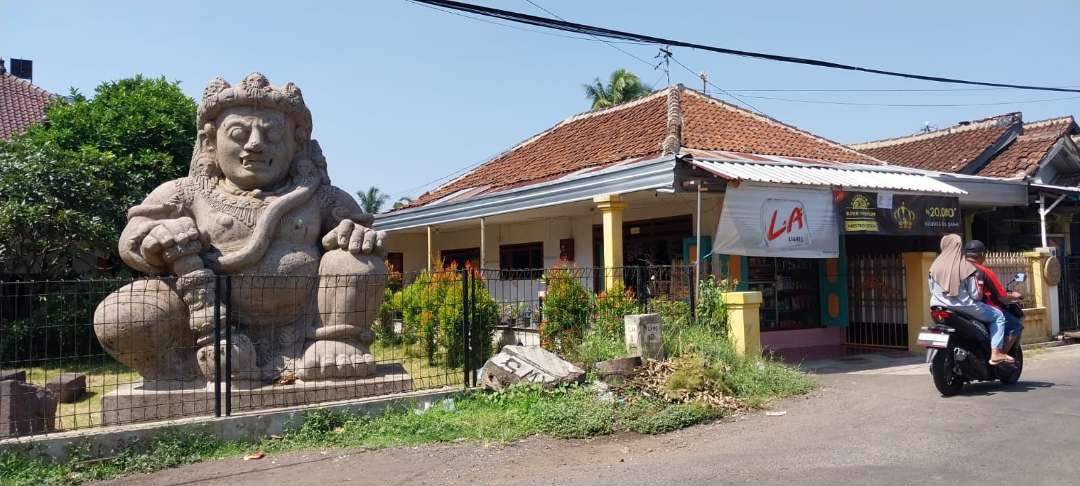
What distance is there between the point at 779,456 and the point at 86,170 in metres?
10.2

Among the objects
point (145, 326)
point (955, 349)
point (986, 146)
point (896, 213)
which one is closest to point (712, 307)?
point (955, 349)

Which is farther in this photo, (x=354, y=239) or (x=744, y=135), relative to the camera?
(x=744, y=135)

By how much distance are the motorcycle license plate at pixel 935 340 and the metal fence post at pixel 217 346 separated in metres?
6.27

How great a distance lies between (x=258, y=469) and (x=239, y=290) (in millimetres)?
1724

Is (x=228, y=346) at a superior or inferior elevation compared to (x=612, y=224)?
inferior

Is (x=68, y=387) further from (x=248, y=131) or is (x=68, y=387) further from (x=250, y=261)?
(x=248, y=131)

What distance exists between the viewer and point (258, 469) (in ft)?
17.6

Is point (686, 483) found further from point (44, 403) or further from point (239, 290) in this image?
point (44, 403)

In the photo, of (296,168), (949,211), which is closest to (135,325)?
(296,168)

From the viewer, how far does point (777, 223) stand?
371 inches

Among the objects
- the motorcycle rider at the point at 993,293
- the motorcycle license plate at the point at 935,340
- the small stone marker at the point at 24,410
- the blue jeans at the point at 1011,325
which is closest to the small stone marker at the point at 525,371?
the motorcycle license plate at the point at 935,340

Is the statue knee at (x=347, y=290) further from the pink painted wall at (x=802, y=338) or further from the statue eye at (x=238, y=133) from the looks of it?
the pink painted wall at (x=802, y=338)

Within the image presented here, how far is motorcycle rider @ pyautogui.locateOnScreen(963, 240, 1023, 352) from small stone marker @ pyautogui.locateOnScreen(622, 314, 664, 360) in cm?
314

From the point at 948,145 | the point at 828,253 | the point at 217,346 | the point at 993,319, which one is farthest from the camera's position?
the point at 948,145
